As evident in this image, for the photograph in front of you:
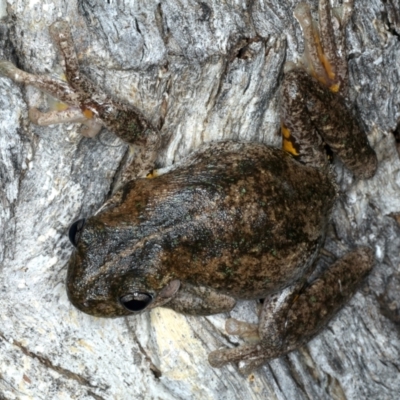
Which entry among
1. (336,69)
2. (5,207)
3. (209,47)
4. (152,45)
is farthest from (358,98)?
(5,207)

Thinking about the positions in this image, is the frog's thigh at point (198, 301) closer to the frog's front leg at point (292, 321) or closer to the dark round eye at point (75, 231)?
the frog's front leg at point (292, 321)

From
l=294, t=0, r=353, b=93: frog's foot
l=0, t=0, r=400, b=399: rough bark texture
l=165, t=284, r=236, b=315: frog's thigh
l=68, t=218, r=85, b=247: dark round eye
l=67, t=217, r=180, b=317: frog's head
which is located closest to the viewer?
l=67, t=217, r=180, b=317: frog's head

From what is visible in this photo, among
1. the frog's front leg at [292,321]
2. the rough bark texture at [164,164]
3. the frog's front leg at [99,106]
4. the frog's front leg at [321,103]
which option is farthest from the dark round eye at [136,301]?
the frog's front leg at [321,103]

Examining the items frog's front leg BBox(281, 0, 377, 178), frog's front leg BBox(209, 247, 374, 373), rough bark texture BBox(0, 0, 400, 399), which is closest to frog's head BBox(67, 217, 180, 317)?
rough bark texture BBox(0, 0, 400, 399)

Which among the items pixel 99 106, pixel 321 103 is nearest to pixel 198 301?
pixel 99 106

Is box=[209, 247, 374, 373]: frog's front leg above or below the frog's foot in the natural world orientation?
below

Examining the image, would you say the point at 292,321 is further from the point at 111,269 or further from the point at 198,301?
the point at 111,269

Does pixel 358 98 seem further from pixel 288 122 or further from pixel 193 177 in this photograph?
pixel 193 177

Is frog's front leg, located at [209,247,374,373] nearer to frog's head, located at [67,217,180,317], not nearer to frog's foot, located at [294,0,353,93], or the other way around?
frog's head, located at [67,217,180,317]
